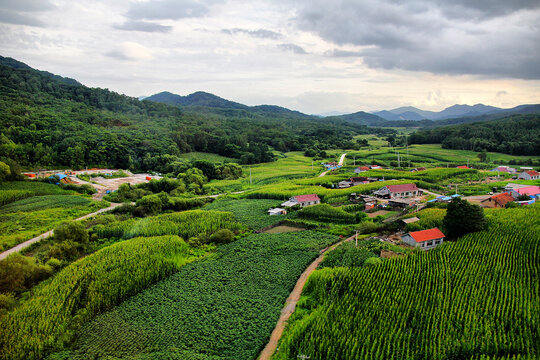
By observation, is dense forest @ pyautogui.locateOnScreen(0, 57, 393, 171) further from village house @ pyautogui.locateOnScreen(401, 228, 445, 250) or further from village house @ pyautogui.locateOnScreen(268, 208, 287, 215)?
village house @ pyautogui.locateOnScreen(401, 228, 445, 250)

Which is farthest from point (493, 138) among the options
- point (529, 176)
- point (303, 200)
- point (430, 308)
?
point (430, 308)

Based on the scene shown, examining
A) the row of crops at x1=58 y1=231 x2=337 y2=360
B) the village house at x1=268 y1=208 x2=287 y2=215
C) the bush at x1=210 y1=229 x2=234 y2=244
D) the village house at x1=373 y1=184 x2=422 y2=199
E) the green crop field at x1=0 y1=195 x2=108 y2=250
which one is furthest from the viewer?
the village house at x1=373 y1=184 x2=422 y2=199

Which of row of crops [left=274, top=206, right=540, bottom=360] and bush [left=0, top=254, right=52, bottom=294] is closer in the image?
row of crops [left=274, top=206, right=540, bottom=360]

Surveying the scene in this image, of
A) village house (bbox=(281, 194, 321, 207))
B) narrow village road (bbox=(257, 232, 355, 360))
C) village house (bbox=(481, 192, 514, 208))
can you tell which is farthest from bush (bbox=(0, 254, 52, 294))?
village house (bbox=(481, 192, 514, 208))

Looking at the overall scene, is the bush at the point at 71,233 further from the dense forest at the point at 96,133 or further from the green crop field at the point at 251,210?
the dense forest at the point at 96,133

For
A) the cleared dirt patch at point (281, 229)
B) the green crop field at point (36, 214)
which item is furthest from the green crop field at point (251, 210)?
the green crop field at point (36, 214)

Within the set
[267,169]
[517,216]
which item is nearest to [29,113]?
[267,169]
